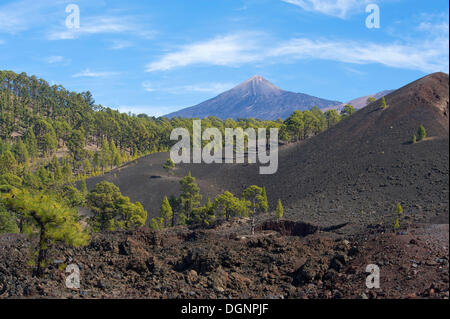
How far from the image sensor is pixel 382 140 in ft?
195

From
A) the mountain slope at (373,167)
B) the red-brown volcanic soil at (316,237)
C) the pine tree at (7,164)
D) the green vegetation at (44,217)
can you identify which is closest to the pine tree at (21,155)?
the pine tree at (7,164)

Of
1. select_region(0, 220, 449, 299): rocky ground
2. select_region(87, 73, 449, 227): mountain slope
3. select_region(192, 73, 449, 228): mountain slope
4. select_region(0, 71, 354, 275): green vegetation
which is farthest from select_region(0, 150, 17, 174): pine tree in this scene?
select_region(0, 220, 449, 299): rocky ground

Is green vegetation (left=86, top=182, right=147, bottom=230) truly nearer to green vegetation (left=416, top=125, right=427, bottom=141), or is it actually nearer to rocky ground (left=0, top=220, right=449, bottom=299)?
rocky ground (left=0, top=220, right=449, bottom=299)

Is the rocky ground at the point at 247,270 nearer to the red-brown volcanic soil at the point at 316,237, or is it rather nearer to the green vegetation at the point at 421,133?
the red-brown volcanic soil at the point at 316,237

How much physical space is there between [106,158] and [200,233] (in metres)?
53.6

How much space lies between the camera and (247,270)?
24.2 metres

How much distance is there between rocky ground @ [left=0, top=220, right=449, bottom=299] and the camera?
18.3 m

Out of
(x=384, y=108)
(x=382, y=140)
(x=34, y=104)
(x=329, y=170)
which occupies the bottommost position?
(x=329, y=170)

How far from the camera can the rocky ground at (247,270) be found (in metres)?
18.3

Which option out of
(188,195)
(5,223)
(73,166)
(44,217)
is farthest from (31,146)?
(44,217)
